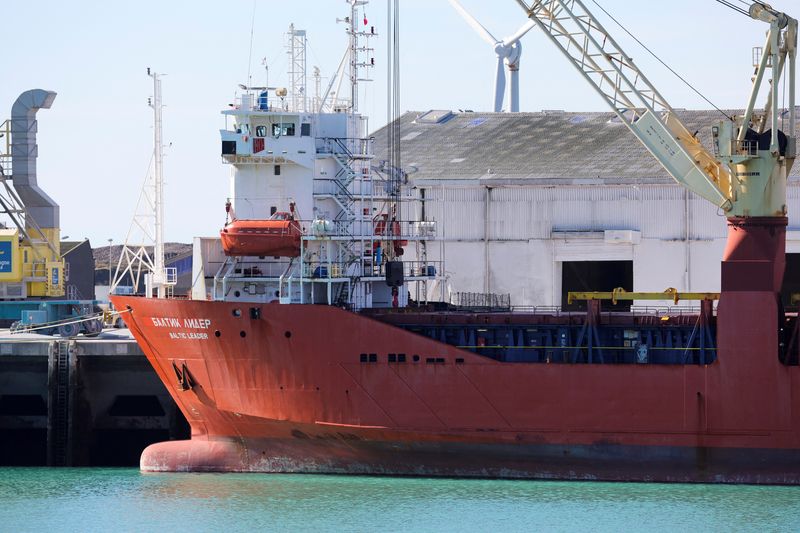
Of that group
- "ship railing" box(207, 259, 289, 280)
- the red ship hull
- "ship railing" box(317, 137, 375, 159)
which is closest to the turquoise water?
the red ship hull

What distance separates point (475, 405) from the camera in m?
36.6

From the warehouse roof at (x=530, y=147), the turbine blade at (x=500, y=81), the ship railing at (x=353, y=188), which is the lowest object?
the ship railing at (x=353, y=188)

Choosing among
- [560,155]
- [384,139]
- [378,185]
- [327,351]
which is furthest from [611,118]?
[327,351]

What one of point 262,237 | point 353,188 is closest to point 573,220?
point 353,188

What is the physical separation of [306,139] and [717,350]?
1180 cm

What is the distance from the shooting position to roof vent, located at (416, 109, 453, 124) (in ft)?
199

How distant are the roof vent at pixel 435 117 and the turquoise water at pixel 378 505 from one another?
25852mm

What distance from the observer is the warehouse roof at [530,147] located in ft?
174

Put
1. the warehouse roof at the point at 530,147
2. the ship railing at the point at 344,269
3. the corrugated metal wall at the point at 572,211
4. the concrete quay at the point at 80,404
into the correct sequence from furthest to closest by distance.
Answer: the warehouse roof at the point at 530,147
the corrugated metal wall at the point at 572,211
the concrete quay at the point at 80,404
the ship railing at the point at 344,269

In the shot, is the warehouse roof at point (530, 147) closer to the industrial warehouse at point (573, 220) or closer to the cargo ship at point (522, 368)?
the industrial warehouse at point (573, 220)

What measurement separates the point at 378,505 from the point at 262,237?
7.67 metres

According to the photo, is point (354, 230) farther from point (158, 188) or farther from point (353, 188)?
point (158, 188)

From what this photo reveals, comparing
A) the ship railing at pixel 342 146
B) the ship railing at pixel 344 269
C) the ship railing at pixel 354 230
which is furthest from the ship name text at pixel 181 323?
the ship railing at pixel 342 146

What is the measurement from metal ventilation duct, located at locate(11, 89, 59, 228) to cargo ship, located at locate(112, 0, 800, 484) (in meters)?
17.0
